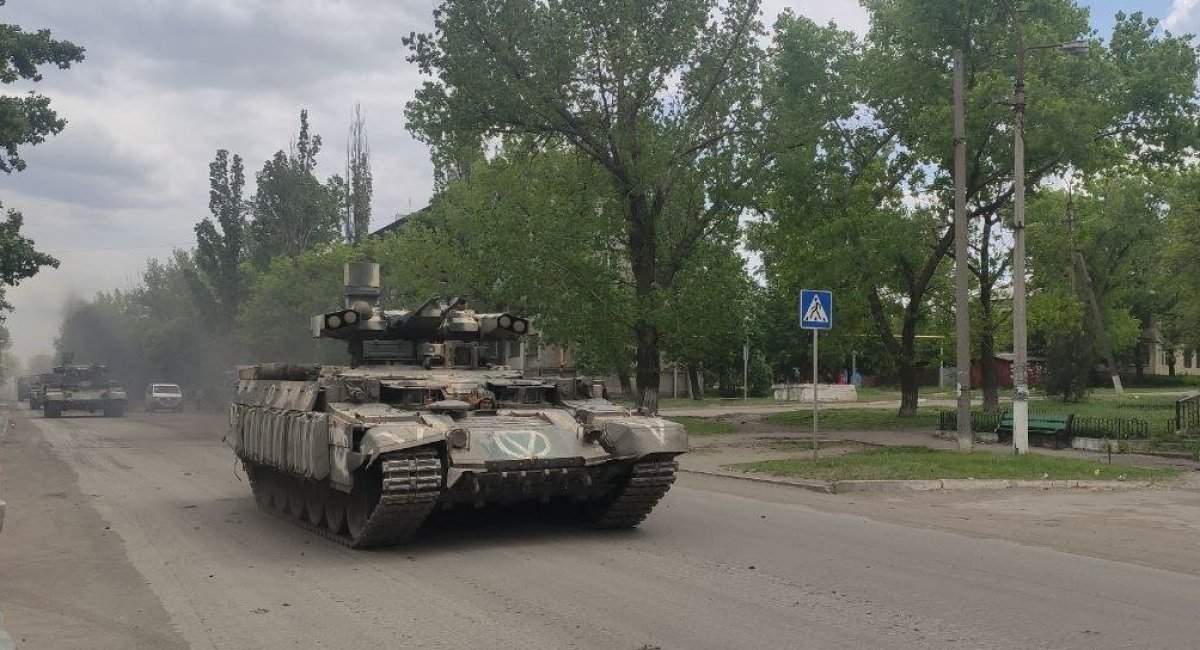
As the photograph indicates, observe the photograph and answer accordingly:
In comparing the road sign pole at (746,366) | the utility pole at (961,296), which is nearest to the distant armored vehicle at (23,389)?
the road sign pole at (746,366)

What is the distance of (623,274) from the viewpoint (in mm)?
28234

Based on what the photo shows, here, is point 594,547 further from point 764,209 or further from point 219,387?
point 219,387

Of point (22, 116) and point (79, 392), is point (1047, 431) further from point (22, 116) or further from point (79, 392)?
point (79, 392)

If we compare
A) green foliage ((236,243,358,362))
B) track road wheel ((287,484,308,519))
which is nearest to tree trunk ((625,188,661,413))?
track road wheel ((287,484,308,519))

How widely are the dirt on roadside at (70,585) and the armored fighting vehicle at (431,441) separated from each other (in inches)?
70.9

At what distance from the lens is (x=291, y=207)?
164 feet

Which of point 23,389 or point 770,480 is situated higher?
point 23,389

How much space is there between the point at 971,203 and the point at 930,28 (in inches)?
187

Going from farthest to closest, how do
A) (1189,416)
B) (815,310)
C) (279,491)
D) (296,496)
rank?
(1189,416) < (815,310) < (279,491) < (296,496)

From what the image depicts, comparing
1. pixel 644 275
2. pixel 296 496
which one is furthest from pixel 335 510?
pixel 644 275

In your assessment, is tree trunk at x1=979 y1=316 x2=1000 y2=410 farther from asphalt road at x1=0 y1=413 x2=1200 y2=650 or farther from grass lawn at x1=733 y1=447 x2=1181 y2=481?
asphalt road at x1=0 y1=413 x2=1200 y2=650

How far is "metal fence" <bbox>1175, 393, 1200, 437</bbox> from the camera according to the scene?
790 inches

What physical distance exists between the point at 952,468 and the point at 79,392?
123 feet

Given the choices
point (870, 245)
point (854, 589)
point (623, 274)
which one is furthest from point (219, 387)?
point (854, 589)
